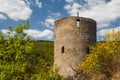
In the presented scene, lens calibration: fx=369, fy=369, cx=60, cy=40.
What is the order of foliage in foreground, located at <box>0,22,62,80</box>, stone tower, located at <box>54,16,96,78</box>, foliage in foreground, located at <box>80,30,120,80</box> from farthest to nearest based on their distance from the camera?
stone tower, located at <box>54,16,96,78</box> < foliage in foreground, located at <box>80,30,120,80</box> < foliage in foreground, located at <box>0,22,62,80</box>

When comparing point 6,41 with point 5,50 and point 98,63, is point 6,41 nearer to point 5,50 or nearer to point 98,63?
point 5,50

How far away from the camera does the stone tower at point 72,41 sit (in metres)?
27.4

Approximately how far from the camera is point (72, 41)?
27.5m

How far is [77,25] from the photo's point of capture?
91.4ft

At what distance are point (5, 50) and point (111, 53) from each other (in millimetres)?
7099

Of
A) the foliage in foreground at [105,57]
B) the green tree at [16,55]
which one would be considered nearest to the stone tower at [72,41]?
the foliage in foreground at [105,57]

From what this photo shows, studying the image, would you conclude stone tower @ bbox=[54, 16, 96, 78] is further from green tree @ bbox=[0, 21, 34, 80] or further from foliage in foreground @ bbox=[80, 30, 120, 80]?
green tree @ bbox=[0, 21, 34, 80]

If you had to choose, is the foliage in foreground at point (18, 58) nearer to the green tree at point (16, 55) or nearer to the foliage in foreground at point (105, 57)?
the green tree at point (16, 55)

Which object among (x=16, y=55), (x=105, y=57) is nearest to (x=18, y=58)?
(x=16, y=55)

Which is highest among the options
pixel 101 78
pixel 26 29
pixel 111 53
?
pixel 26 29

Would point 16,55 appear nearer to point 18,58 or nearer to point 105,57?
point 18,58

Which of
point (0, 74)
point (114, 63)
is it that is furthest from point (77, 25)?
point (0, 74)

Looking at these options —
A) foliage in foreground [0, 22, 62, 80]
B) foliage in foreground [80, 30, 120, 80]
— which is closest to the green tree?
foliage in foreground [0, 22, 62, 80]

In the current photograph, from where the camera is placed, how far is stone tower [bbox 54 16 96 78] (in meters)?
27.4
